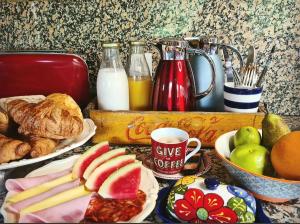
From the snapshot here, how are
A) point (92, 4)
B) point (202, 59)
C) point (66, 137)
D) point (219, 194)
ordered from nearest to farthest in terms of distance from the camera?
point (219, 194) < point (66, 137) < point (202, 59) < point (92, 4)

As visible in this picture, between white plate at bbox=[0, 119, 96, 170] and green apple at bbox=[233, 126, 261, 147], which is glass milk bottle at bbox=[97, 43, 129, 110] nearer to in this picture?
white plate at bbox=[0, 119, 96, 170]

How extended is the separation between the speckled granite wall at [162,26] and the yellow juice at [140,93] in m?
0.15

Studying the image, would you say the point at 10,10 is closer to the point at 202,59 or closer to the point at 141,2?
the point at 141,2

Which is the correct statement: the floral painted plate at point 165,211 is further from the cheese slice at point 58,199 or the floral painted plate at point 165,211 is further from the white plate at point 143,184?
the cheese slice at point 58,199

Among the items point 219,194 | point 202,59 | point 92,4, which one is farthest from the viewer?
point 92,4

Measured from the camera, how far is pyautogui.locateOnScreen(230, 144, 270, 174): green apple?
571 mm

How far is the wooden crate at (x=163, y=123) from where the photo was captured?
746mm

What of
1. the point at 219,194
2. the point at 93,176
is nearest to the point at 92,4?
the point at 93,176

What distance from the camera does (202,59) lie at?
808 millimetres

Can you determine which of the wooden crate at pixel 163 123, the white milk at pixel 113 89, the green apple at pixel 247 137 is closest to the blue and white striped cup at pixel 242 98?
the wooden crate at pixel 163 123

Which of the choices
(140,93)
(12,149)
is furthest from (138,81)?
(12,149)

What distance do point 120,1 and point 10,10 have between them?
33 cm

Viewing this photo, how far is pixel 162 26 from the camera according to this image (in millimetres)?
916

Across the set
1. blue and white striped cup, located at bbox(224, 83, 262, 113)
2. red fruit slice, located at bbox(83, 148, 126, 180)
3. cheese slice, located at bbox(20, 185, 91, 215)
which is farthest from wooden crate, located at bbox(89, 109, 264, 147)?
cheese slice, located at bbox(20, 185, 91, 215)
